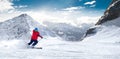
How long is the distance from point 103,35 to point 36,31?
15747 millimetres

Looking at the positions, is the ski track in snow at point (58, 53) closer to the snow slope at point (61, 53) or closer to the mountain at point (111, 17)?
the snow slope at point (61, 53)

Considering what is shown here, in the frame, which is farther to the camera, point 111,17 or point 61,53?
point 111,17

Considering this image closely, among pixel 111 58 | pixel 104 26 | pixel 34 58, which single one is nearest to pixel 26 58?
pixel 34 58

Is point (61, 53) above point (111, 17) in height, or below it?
above

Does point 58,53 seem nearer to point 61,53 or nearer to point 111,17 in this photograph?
point 61,53

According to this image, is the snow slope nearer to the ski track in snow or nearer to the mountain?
the ski track in snow

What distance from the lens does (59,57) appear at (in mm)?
17016

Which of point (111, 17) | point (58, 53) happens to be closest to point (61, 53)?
point (58, 53)

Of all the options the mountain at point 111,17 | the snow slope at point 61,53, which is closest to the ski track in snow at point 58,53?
the snow slope at point 61,53

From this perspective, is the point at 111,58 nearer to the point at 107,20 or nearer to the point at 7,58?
the point at 7,58

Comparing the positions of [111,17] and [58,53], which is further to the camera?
[111,17]

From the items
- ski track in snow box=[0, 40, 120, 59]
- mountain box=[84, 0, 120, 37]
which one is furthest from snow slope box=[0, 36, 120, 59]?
mountain box=[84, 0, 120, 37]

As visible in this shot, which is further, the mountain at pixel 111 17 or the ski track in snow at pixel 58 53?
the mountain at pixel 111 17

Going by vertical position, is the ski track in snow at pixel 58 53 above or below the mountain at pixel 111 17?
above
